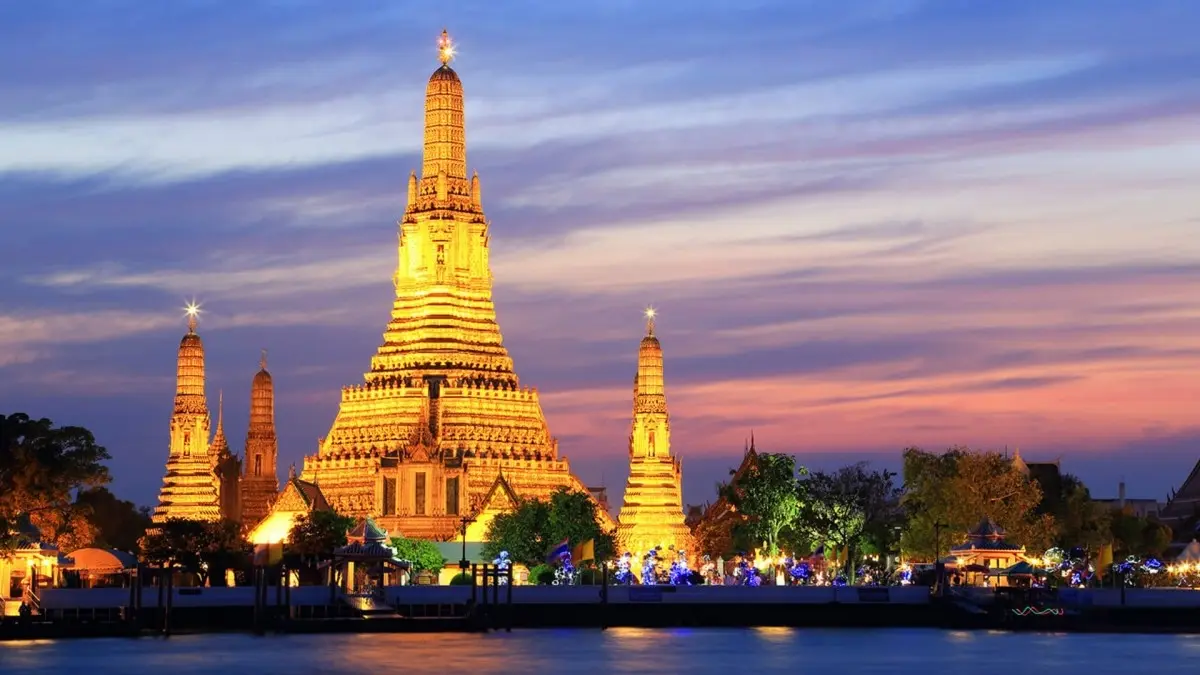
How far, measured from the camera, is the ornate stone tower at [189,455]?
501 ft

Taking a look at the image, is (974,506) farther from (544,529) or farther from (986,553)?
(544,529)

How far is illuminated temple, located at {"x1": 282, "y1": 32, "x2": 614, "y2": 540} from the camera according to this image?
153500 mm

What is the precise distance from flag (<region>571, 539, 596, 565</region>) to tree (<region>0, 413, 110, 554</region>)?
21912mm

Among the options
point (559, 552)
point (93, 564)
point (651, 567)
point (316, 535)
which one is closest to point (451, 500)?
point (651, 567)

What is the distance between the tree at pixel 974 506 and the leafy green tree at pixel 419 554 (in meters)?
23.4

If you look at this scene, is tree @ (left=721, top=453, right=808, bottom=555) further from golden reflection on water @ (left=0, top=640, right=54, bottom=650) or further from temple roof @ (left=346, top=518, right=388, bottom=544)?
golden reflection on water @ (left=0, top=640, right=54, bottom=650)

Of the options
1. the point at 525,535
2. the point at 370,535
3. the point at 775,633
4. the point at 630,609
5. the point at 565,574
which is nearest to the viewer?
the point at 630,609

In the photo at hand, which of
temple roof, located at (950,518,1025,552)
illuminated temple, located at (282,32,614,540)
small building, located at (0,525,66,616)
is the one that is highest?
illuminated temple, located at (282,32,614,540)

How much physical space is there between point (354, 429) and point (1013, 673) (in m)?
64.7

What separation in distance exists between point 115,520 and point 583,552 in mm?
45115

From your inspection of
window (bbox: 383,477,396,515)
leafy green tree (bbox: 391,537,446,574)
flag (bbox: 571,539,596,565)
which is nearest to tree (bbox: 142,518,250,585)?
leafy green tree (bbox: 391,537,446,574)

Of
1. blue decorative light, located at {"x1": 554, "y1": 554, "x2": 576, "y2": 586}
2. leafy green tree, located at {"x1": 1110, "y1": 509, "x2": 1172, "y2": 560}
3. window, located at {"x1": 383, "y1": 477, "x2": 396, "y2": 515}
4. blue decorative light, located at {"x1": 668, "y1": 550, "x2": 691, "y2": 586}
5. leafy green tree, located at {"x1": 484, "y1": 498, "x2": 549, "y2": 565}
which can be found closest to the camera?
blue decorative light, located at {"x1": 668, "y1": 550, "x2": 691, "y2": 586}

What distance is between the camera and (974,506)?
138750 millimetres

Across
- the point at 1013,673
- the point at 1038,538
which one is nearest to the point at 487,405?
the point at 1038,538
